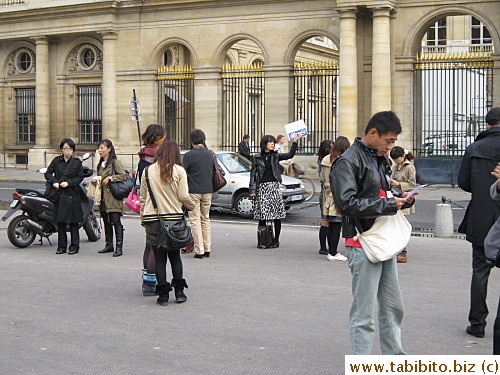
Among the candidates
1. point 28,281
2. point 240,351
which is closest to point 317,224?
point 28,281

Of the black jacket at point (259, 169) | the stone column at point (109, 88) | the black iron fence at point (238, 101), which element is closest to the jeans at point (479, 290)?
the black jacket at point (259, 169)

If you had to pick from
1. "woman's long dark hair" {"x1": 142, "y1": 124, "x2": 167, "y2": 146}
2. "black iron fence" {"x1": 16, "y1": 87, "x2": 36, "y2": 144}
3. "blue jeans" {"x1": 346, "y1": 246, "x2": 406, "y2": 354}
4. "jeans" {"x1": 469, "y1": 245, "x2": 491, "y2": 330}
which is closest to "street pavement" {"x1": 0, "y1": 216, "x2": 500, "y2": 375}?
"jeans" {"x1": 469, "y1": 245, "x2": 491, "y2": 330}

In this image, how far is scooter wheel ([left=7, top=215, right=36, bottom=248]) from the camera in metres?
13.0

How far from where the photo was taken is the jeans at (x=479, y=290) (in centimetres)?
740

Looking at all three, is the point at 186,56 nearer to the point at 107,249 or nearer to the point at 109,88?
the point at 109,88

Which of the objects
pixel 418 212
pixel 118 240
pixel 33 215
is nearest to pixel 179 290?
pixel 118 240

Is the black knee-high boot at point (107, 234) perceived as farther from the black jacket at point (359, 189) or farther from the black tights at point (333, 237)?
the black jacket at point (359, 189)

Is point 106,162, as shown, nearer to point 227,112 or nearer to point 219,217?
point 219,217

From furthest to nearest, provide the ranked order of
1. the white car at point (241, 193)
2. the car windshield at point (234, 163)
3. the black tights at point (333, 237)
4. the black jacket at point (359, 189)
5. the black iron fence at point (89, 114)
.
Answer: the black iron fence at point (89, 114)
the car windshield at point (234, 163)
the white car at point (241, 193)
the black tights at point (333, 237)
the black jacket at point (359, 189)

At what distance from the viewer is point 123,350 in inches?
274

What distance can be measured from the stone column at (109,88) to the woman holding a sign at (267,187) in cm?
2169

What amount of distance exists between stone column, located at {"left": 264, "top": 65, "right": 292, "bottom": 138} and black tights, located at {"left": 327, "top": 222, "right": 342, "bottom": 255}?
18804 mm

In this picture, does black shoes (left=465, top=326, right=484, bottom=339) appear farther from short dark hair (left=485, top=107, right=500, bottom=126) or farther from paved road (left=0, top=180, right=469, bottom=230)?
paved road (left=0, top=180, right=469, bottom=230)

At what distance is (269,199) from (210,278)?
9.65 ft
